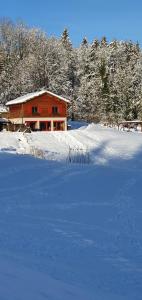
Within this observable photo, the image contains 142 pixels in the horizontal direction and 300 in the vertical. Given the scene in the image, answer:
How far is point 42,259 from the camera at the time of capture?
8898 millimetres

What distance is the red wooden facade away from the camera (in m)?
59.1

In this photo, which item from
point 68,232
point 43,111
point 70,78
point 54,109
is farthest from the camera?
point 70,78

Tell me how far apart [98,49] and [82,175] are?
75716mm

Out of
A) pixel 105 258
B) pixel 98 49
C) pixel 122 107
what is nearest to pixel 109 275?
pixel 105 258

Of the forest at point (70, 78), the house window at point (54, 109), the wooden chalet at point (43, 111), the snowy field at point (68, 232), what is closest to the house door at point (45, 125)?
the wooden chalet at point (43, 111)

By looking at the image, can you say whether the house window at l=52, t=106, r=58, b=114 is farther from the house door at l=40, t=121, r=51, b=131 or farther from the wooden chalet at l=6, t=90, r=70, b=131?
the house door at l=40, t=121, r=51, b=131

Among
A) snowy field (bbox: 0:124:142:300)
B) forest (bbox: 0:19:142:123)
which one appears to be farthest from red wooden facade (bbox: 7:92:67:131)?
snowy field (bbox: 0:124:142:300)

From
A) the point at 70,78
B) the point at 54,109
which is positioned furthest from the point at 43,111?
the point at 70,78

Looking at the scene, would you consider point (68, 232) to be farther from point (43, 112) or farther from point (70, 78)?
point (70, 78)

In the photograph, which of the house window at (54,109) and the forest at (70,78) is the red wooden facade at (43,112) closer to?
the house window at (54,109)

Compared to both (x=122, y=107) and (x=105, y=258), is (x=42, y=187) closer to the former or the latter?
(x=105, y=258)

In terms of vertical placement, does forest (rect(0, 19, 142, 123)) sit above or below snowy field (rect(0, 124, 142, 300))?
above

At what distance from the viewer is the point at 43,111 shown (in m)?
59.6

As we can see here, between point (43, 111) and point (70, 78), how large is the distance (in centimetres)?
2179
